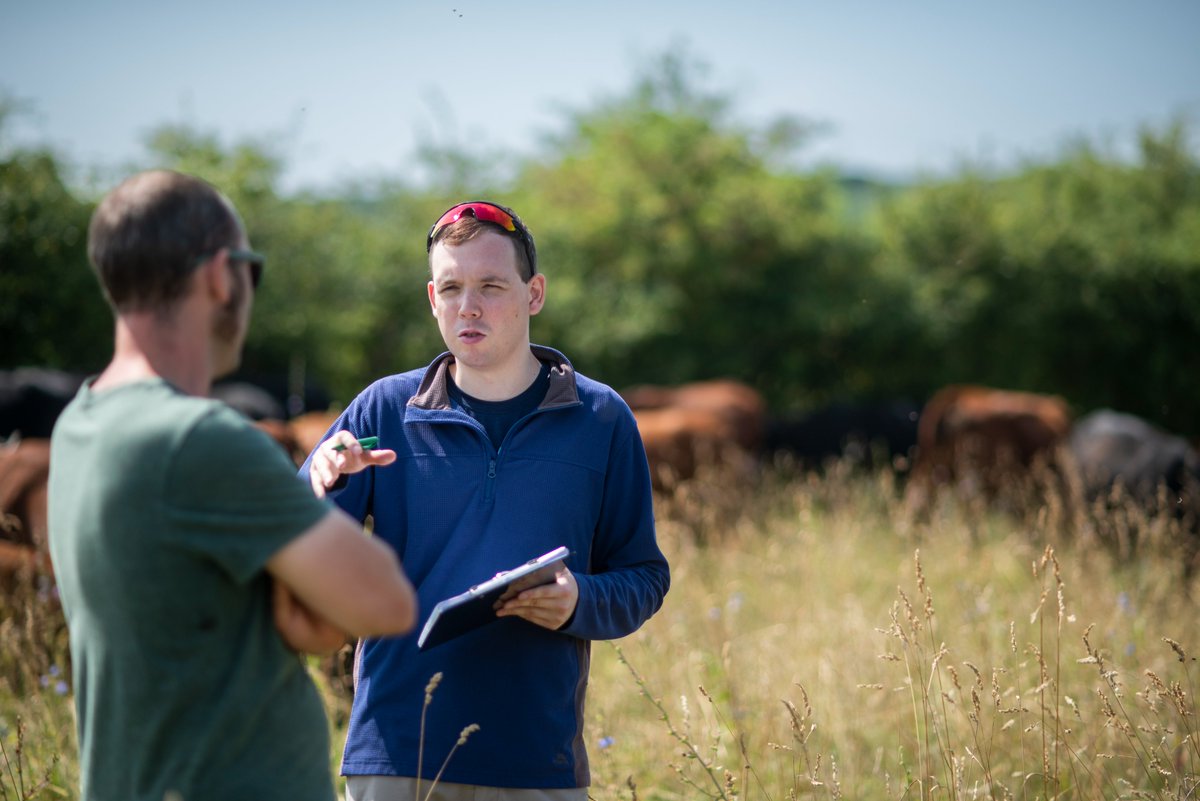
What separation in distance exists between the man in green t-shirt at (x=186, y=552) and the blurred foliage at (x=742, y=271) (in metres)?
9.84

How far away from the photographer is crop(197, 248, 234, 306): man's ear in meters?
1.51

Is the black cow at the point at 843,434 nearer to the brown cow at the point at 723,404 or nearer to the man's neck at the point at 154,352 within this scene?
the brown cow at the point at 723,404

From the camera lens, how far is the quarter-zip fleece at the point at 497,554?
2.18 meters

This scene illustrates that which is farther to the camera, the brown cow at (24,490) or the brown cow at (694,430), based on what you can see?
the brown cow at (694,430)

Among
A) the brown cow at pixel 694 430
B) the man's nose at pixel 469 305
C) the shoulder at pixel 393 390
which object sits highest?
the man's nose at pixel 469 305

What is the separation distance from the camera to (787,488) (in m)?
8.60

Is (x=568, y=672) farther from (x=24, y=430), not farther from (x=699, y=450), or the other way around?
(x=24, y=430)

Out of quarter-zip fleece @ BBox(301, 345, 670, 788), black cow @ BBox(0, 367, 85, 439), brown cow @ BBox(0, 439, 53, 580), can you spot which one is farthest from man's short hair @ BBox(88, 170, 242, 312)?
black cow @ BBox(0, 367, 85, 439)

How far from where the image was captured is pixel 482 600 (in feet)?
6.46

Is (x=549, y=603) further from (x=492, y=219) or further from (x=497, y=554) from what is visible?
(x=492, y=219)

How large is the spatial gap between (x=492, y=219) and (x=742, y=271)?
35.7 feet

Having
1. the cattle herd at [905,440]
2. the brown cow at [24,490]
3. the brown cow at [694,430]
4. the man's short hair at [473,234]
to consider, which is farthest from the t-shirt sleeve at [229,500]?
the brown cow at [694,430]

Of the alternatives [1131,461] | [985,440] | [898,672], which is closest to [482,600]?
[898,672]

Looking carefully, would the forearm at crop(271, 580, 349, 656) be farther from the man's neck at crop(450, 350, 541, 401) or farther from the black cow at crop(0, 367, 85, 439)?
the black cow at crop(0, 367, 85, 439)
